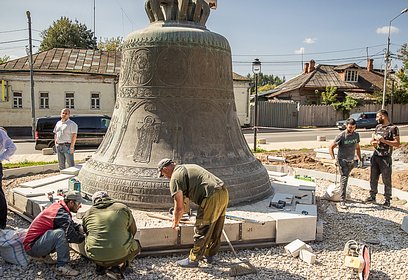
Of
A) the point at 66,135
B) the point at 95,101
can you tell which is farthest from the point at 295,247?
the point at 95,101

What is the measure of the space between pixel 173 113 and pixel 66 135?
3.14m

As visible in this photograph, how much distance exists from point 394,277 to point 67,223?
3822 mm

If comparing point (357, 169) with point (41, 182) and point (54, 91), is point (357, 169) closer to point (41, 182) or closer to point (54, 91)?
point (41, 182)

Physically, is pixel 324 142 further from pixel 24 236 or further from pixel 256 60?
pixel 24 236

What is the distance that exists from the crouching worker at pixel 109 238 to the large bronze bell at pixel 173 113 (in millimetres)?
1561

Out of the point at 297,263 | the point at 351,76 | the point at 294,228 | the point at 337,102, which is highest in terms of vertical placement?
the point at 351,76

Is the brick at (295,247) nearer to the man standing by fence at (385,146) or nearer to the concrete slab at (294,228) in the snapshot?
the concrete slab at (294,228)

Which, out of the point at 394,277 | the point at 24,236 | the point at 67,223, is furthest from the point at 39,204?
the point at 394,277

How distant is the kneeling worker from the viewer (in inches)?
176

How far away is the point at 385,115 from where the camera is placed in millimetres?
7246

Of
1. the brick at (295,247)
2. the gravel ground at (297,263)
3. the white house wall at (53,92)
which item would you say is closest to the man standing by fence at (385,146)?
the gravel ground at (297,263)

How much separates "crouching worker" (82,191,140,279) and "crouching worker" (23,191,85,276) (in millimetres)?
292

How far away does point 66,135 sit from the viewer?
27.1 feet

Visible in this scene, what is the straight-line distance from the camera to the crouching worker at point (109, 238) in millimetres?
4145
